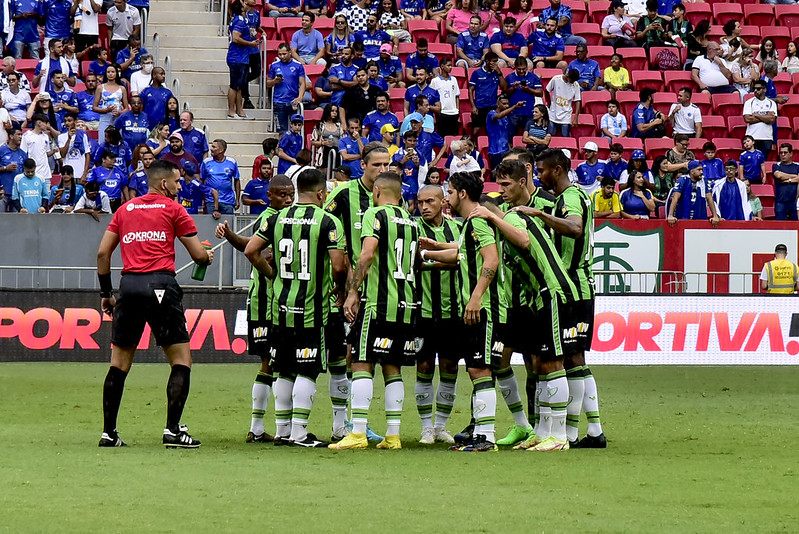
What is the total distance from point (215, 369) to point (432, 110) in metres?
7.92

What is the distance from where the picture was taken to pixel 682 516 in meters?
6.59

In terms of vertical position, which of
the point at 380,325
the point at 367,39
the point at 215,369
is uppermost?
the point at 367,39

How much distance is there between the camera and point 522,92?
946 inches

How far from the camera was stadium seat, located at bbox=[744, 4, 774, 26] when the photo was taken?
29.0 meters

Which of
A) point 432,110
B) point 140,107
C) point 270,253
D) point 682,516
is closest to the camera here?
point 682,516

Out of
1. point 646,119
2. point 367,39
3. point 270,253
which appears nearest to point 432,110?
point 367,39

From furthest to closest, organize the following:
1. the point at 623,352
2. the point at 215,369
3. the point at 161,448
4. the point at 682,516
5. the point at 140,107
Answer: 1. the point at 140,107
2. the point at 623,352
3. the point at 215,369
4. the point at 161,448
5. the point at 682,516

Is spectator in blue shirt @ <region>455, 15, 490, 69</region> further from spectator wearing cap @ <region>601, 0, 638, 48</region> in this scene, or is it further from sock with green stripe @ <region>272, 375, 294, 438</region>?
sock with green stripe @ <region>272, 375, 294, 438</region>

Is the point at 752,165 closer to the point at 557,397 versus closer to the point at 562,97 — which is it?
the point at 562,97

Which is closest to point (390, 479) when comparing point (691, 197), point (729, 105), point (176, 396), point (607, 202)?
point (176, 396)

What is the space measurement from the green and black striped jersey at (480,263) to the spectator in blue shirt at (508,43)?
16244mm

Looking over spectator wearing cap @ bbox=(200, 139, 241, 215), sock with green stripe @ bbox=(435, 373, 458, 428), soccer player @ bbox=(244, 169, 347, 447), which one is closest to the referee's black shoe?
soccer player @ bbox=(244, 169, 347, 447)

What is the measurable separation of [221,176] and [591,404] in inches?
485

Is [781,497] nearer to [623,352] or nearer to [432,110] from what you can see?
[623,352]
